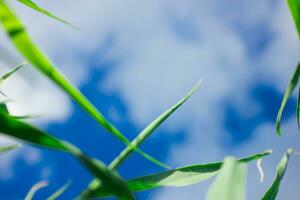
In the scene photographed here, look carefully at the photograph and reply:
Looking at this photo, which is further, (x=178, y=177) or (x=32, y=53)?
(x=178, y=177)

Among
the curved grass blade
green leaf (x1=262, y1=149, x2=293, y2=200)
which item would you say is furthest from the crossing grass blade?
green leaf (x1=262, y1=149, x2=293, y2=200)

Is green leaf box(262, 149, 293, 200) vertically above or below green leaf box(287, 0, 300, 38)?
below

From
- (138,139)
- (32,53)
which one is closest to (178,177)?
(138,139)

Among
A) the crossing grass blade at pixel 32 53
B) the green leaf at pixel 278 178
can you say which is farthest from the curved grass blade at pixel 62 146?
the green leaf at pixel 278 178

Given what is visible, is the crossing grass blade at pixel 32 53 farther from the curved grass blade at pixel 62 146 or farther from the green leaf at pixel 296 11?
the green leaf at pixel 296 11

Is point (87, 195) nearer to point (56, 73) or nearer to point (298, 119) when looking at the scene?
point (56, 73)

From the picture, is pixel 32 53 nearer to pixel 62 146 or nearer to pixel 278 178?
pixel 62 146

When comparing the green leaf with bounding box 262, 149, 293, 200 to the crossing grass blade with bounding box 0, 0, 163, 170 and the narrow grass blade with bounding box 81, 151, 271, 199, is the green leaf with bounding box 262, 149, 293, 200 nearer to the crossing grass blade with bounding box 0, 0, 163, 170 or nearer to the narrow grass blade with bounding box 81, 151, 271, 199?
the narrow grass blade with bounding box 81, 151, 271, 199
